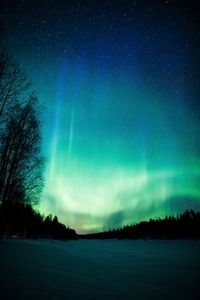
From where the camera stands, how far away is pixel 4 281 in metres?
3.52

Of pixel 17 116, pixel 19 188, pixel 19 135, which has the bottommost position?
pixel 19 188

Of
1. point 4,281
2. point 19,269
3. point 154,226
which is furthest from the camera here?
point 154,226

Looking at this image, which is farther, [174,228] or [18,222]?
[174,228]

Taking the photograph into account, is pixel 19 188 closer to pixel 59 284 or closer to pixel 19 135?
pixel 19 135

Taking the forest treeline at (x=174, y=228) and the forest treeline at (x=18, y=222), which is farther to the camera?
the forest treeline at (x=174, y=228)

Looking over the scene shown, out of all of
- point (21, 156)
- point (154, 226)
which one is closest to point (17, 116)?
point (21, 156)

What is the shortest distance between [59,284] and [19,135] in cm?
1308

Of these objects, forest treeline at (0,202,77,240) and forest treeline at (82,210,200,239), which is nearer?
forest treeline at (0,202,77,240)

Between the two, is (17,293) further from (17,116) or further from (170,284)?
(17,116)

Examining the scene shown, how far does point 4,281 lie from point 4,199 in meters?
12.3

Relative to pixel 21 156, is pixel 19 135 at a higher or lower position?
higher

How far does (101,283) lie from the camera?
3.95m

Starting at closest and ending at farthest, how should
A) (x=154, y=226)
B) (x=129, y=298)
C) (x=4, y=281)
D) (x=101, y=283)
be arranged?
(x=129, y=298), (x=4, y=281), (x=101, y=283), (x=154, y=226)

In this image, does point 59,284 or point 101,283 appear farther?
point 101,283
